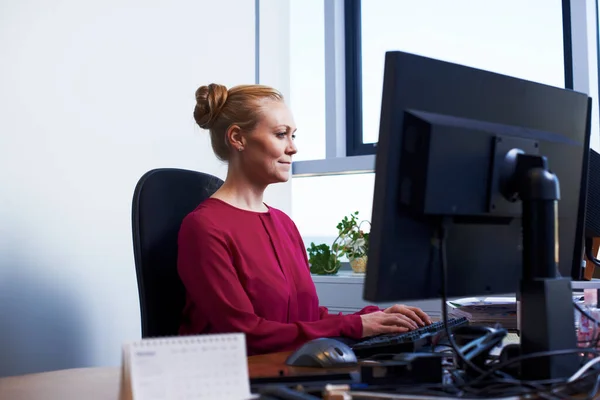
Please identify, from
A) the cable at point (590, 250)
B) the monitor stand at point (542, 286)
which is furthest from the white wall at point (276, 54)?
the monitor stand at point (542, 286)

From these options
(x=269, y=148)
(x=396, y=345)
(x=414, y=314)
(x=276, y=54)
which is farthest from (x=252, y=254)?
(x=276, y=54)

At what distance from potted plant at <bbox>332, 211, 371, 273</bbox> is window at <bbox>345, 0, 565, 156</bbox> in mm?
418

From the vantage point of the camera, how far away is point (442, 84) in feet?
3.02

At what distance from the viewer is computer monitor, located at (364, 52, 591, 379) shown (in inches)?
34.1

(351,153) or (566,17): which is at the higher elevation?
(566,17)

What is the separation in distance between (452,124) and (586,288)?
849mm

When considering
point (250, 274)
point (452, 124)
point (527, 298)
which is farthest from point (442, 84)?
point (250, 274)

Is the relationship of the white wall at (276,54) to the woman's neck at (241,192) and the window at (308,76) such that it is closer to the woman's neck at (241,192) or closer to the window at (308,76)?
the window at (308,76)

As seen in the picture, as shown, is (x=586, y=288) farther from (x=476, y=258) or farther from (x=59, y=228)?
(x=59, y=228)

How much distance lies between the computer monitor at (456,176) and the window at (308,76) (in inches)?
98.8

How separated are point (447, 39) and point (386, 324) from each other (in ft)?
7.33

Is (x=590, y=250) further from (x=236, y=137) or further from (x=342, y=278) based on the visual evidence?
(x=342, y=278)

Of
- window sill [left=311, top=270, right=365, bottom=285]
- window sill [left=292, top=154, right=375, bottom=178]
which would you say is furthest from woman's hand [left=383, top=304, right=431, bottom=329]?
window sill [left=292, top=154, right=375, bottom=178]

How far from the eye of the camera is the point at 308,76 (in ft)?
11.8
